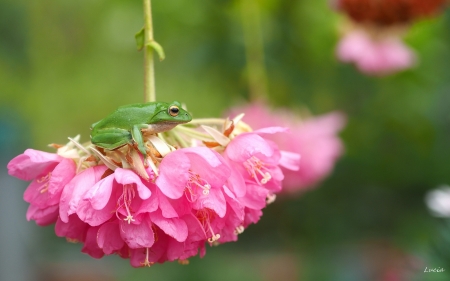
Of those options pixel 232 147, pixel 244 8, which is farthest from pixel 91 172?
pixel 244 8

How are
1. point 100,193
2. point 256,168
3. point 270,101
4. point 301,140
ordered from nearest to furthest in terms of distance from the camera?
point 100,193
point 256,168
point 301,140
point 270,101

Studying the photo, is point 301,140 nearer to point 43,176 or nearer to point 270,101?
point 270,101

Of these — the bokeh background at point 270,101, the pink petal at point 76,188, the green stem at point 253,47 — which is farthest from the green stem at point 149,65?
the bokeh background at point 270,101

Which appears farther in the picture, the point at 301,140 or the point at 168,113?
the point at 301,140

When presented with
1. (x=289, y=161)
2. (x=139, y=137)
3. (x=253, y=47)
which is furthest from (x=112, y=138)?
(x=253, y=47)

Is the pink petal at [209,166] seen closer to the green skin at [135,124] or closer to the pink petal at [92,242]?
the green skin at [135,124]

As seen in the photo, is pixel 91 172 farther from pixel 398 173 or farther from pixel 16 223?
pixel 16 223

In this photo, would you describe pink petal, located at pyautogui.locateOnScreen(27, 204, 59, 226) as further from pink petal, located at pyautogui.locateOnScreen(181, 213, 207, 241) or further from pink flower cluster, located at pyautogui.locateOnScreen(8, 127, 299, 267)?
pink petal, located at pyautogui.locateOnScreen(181, 213, 207, 241)
